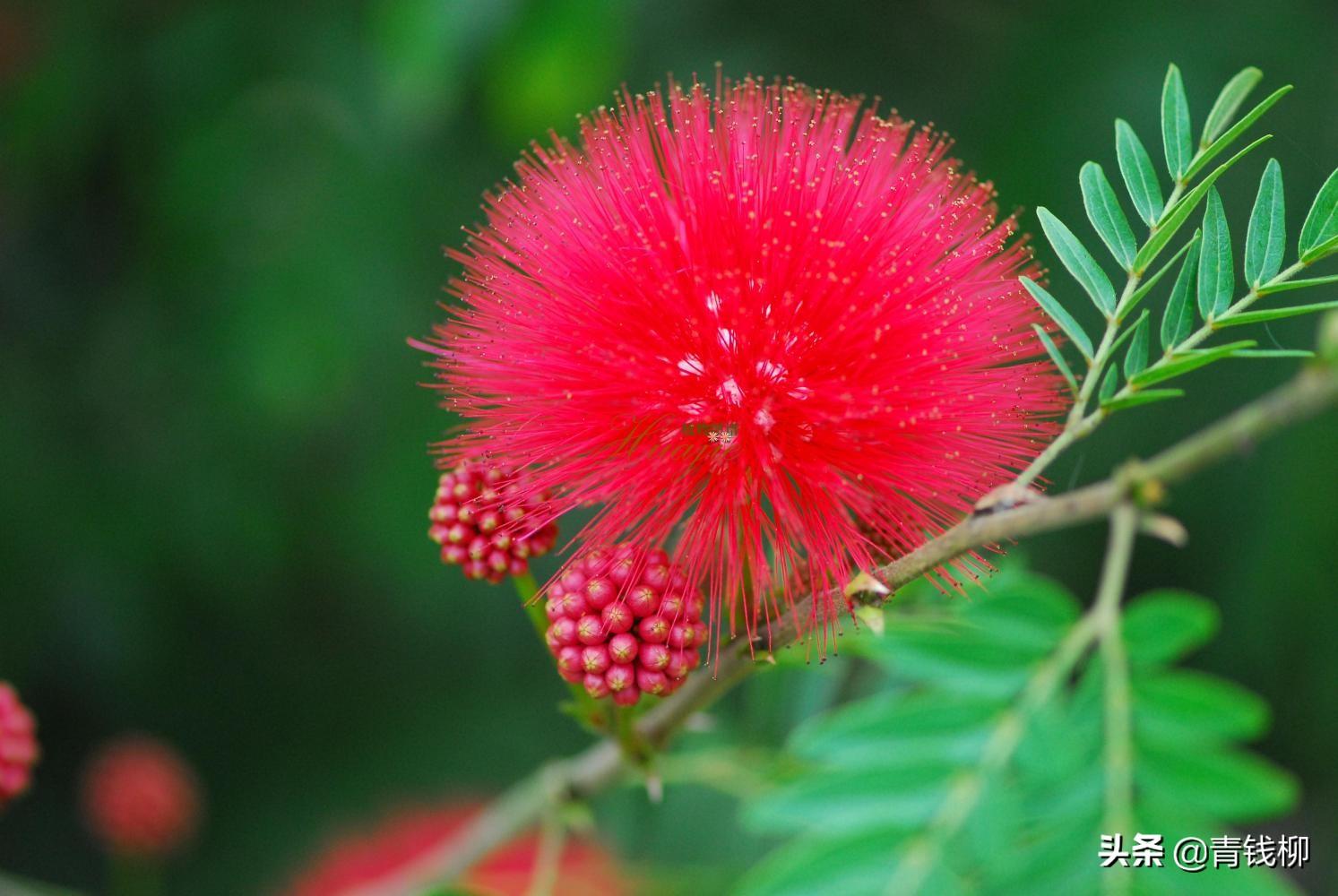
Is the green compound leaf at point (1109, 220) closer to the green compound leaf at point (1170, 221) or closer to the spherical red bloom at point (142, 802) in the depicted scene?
the green compound leaf at point (1170, 221)

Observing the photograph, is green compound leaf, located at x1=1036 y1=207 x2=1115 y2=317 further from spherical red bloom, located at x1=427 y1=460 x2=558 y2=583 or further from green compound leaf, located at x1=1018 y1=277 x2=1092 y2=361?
spherical red bloom, located at x1=427 y1=460 x2=558 y2=583

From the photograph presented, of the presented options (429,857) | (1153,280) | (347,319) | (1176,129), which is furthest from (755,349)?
(347,319)

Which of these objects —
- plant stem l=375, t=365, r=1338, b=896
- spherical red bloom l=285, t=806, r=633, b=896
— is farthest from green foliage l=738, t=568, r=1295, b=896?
spherical red bloom l=285, t=806, r=633, b=896

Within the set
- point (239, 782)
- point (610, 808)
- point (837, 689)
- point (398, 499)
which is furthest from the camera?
point (239, 782)

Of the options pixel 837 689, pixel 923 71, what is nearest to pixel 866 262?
pixel 837 689

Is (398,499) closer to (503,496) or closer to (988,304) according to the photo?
(503,496)

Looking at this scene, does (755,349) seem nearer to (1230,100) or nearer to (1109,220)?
(1109,220)
